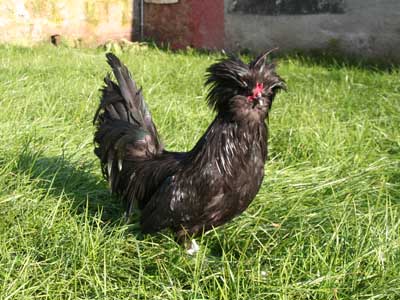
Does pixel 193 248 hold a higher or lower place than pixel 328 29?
lower

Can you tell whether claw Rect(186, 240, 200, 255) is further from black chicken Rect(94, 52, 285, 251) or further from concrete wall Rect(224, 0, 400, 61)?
concrete wall Rect(224, 0, 400, 61)

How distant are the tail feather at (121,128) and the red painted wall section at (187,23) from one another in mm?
7392

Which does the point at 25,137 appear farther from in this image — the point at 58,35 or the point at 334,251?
the point at 58,35

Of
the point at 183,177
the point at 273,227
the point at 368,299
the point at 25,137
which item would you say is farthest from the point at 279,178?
the point at 25,137

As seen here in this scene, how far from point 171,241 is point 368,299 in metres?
0.93

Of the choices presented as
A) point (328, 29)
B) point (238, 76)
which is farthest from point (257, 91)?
point (328, 29)

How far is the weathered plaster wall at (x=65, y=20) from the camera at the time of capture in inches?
366

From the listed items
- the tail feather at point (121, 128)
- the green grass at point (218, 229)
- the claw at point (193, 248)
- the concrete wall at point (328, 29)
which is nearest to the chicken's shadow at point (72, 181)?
the green grass at point (218, 229)

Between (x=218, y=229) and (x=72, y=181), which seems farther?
(x=72, y=181)

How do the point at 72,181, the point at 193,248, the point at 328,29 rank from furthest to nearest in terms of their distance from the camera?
1. the point at 328,29
2. the point at 72,181
3. the point at 193,248

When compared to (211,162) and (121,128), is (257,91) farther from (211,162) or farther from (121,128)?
(121,128)

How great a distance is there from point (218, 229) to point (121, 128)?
0.73 m

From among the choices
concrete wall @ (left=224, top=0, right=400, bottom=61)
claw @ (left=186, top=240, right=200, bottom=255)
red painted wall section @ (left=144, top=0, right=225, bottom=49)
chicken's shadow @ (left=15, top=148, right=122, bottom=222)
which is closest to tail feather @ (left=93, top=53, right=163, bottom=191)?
chicken's shadow @ (left=15, top=148, right=122, bottom=222)

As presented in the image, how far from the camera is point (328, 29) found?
27.2ft
